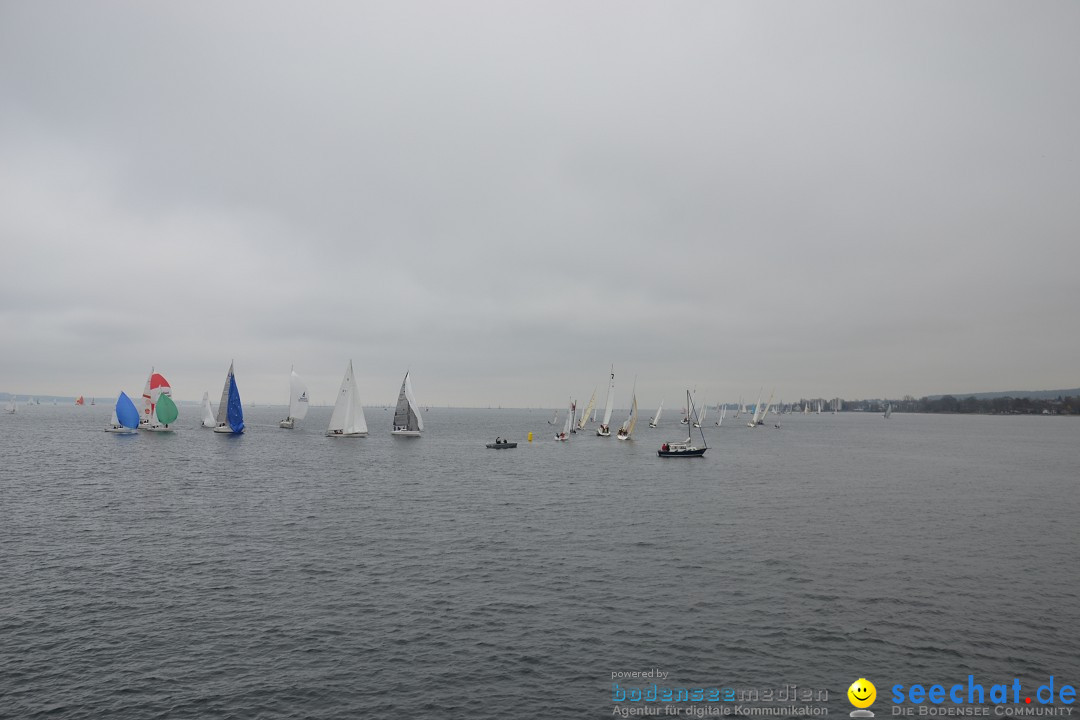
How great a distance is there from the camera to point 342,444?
5069 inches

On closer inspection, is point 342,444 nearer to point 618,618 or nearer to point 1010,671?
point 618,618

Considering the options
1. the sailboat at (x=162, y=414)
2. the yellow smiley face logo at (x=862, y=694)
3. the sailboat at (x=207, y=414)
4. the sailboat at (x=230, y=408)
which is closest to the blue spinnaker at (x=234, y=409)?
the sailboat at (x=230, y=408)

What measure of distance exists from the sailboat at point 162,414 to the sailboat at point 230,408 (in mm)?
10689

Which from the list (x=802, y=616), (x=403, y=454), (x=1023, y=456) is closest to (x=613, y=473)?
(x=403, y=454)

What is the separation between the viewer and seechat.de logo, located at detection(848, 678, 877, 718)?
21.6m

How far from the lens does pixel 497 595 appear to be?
32938 mm

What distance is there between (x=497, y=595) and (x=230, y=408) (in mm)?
125259

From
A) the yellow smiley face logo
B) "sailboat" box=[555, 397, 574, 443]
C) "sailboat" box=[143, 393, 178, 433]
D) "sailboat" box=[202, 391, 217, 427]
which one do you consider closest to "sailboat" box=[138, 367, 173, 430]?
"sailboat" box=[143, 393, 178, 433]

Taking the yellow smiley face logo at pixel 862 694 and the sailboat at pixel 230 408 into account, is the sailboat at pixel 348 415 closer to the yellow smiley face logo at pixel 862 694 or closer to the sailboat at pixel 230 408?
the sailboat at pixel 230 408

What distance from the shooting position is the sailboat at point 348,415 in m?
135

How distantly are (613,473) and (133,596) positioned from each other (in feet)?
209

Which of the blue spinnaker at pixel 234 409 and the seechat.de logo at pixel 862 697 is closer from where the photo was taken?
the seechat.de logo at pixel 862 697

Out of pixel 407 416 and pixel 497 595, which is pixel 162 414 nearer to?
pixel 407 416

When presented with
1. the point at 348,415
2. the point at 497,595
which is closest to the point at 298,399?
the point at 348,415
